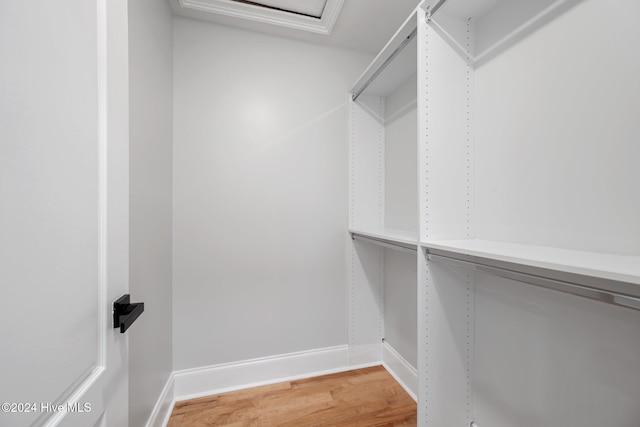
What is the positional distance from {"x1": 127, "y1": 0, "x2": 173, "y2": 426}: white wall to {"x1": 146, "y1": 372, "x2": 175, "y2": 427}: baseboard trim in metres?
0.05

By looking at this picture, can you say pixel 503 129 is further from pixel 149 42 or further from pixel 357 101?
pixel 149 42

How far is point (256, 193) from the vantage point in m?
1.83

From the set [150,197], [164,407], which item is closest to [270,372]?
[164,407]

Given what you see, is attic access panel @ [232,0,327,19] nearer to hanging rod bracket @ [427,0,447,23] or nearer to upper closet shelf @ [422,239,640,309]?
hanging rod bracket @ [427,0,447,23]

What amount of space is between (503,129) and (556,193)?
0.35 m

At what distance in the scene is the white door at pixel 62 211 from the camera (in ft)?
1.20

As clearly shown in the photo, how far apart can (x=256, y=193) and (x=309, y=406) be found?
4.80 feet

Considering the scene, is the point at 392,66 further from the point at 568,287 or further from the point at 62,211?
the point at 62,211

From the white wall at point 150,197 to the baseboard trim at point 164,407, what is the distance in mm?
50

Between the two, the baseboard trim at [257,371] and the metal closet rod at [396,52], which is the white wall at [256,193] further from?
the metal closet rod at [396,52]

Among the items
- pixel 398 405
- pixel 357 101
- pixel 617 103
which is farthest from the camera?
pixel 357 101

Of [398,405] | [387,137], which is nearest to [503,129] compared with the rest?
[387,137]

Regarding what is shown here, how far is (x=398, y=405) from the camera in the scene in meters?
1.57

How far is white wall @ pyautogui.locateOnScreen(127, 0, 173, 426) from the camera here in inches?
Result: 43.8
